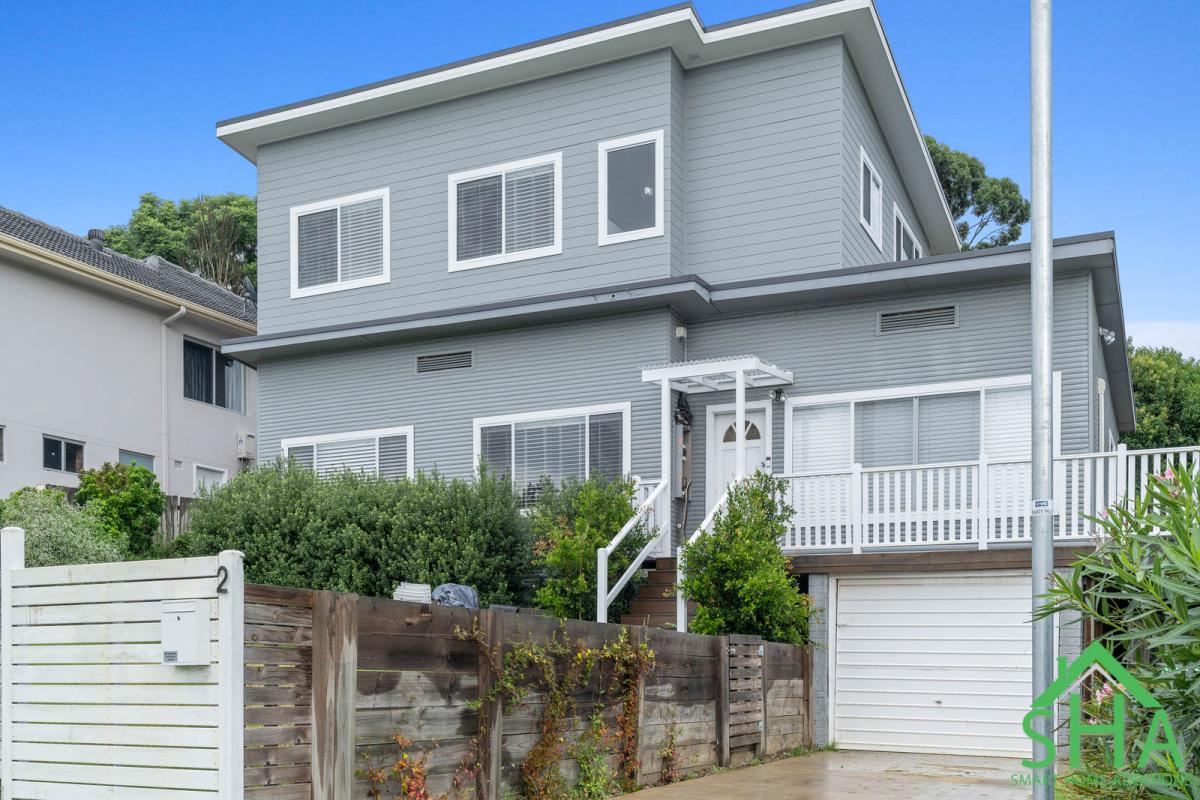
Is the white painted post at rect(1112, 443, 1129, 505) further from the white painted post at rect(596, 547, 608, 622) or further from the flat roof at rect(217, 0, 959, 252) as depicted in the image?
the flat roof at rect(217, 0, 959, 252)

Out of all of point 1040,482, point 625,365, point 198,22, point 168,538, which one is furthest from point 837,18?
point 198,22

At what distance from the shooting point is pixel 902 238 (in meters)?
21.1

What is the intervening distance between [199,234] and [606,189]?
2988cm

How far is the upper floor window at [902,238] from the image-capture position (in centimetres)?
2052

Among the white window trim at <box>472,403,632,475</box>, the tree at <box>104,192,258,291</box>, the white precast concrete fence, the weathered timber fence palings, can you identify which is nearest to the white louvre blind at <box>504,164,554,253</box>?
the white window trim at <box>472,403,632,475</box>

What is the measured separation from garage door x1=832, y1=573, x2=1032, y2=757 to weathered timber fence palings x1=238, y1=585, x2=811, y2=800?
4534 millimetres

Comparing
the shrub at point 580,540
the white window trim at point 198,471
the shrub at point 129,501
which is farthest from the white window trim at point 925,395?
the white window trim at point 198,471

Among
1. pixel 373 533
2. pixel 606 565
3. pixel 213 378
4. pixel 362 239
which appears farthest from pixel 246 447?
pixel 606 565

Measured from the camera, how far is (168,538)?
63.5ft

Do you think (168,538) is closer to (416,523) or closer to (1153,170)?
(416,523)

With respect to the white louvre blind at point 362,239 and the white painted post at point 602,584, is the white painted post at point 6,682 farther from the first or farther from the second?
the white louvre blind at point 362,239

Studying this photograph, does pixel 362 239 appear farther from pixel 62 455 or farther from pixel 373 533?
pixel 62 455

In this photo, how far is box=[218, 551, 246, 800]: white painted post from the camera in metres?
6.09

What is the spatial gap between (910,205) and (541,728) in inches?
633
